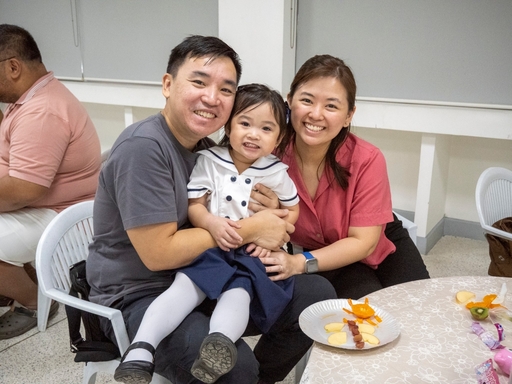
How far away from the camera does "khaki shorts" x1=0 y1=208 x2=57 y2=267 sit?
84.7 inches

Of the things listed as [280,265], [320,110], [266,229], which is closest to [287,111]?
[320,110]

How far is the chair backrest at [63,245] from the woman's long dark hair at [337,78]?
73cm

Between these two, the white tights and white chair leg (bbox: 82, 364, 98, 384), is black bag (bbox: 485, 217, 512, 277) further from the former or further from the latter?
white chair leg (bbox: 82, 364, 98, 384)

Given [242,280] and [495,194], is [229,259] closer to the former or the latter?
[242,280]

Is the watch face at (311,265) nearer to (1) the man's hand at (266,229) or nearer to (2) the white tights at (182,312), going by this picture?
(1) the man's hand at (266,229)

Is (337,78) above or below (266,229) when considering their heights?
above

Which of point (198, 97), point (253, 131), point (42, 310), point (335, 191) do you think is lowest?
point (42, 310)

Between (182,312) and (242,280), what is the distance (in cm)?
20

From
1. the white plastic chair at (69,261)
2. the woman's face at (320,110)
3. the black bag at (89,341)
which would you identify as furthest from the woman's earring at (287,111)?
the black bag at (89,341)

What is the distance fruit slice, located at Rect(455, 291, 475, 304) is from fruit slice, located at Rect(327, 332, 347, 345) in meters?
0.36

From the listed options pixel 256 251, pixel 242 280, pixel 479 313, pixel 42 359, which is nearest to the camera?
pixel 479 313

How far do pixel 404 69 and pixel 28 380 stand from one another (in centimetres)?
255

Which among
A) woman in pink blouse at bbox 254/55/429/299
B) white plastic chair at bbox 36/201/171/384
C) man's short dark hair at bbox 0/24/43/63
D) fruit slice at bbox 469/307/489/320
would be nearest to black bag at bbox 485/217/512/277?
woman in pink blouse at bbox 254/55/429/299

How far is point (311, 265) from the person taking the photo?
5.29 feet
